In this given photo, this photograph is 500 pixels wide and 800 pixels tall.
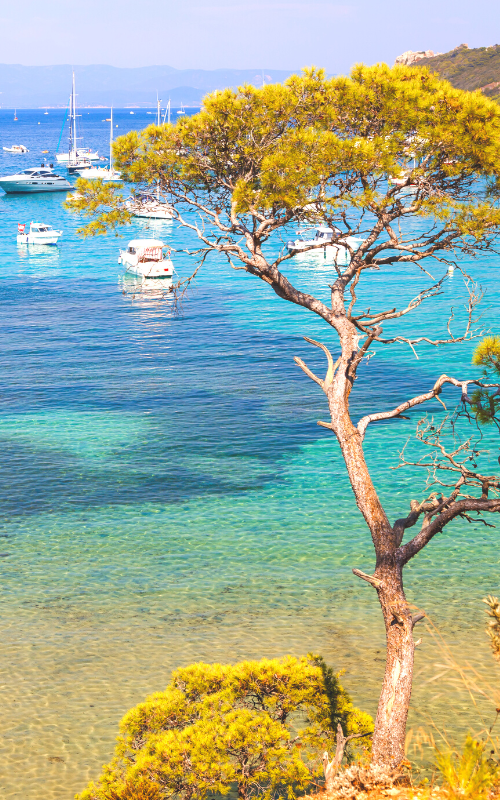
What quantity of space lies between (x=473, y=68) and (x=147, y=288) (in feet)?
461

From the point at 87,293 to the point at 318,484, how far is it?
35392 millimetres

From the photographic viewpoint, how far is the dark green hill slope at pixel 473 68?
150 metres

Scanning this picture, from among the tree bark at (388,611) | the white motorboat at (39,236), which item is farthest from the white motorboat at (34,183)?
the tree bark at (388,611)

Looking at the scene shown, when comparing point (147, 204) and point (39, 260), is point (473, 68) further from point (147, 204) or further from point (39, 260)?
point (147, 204)

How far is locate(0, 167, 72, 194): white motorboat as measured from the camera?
11044 centimetres

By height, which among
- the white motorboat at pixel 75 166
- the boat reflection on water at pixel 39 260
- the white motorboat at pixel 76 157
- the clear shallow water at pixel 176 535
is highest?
the white motorboat at pixel 76 157

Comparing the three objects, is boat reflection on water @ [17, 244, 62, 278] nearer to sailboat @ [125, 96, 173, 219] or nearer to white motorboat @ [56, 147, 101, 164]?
sailboat @ [125, 96, 173, 219]

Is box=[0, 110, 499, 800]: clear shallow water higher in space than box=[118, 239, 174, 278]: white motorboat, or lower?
lower

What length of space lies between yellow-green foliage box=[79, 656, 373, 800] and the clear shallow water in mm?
2771

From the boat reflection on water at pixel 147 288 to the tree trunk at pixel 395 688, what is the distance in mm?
45766

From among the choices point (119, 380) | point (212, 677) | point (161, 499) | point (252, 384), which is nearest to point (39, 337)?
point (119, 380)

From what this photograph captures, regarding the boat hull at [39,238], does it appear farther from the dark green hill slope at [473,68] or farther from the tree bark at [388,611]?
the dark green hill slope at [473,68]

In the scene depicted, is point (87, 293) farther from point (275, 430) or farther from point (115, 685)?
point (115, 685)

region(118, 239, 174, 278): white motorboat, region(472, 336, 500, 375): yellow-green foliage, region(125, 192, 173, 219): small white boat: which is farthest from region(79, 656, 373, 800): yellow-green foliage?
region(118, 239, 174, 278): white motorboat
